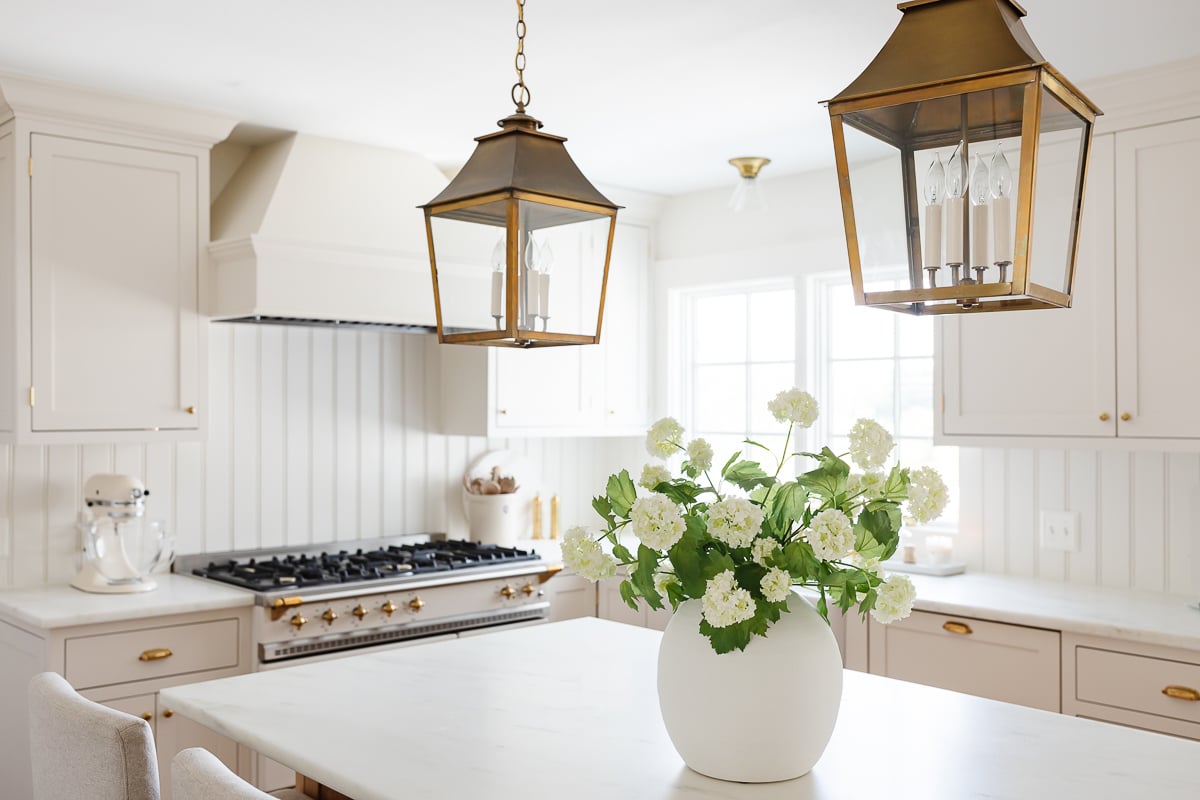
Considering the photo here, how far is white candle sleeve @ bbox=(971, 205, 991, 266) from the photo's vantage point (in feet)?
4.07

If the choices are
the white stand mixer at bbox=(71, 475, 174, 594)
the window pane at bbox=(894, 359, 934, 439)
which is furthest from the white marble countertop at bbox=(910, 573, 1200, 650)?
the white stand mixer at bbox=(71, 475, 174, 594)

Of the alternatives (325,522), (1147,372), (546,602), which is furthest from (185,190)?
(1147,372)

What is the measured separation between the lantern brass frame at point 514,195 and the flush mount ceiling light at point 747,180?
2.25 metres

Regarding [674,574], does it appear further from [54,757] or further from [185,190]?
[185,190]

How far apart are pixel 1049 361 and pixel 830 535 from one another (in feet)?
6.80

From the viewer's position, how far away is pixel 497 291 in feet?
5.48

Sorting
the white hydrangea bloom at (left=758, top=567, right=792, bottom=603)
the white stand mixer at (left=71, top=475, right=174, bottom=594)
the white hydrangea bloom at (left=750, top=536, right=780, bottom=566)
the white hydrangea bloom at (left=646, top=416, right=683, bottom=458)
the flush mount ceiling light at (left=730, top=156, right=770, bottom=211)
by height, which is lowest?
the white stand mixer at (left=71, top=475, right=174, bottom=594)

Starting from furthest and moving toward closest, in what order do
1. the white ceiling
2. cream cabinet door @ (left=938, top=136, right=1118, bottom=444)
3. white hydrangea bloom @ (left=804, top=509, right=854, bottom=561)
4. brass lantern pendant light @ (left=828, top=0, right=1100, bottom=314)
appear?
cream cabinet door @ (left=938, top=136, right=1118, bottom=444) → the white ceiling → white hydrangea bloom @ (left=804, top=509, right=854, bottom=561) → brass lantern pendant light @ (left=828, top=0, right=1100, bottom=314)

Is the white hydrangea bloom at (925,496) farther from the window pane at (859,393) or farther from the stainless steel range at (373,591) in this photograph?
the window pane at (859,393)

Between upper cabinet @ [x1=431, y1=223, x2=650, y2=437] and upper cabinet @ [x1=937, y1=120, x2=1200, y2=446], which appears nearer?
upper cabinet @ [x1=937, y1=120, x2=1200, y2=446]

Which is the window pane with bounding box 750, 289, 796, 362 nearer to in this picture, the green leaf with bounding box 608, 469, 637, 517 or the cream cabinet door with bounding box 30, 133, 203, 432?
the cream cabinet door with bounding box 30, 133, 203, 432

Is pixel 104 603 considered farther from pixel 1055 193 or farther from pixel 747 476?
pixel 1055 193

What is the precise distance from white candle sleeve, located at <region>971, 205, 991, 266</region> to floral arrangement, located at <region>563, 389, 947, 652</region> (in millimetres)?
290

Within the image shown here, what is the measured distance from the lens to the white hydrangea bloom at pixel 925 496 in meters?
1.43
